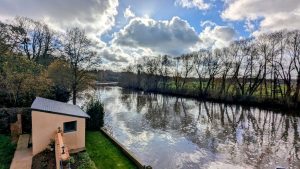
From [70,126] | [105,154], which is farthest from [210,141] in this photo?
[70,126]

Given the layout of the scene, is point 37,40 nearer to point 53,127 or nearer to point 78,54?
point 78,54

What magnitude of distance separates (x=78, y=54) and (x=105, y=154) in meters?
15.9

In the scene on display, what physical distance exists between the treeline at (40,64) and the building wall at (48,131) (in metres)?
8.00

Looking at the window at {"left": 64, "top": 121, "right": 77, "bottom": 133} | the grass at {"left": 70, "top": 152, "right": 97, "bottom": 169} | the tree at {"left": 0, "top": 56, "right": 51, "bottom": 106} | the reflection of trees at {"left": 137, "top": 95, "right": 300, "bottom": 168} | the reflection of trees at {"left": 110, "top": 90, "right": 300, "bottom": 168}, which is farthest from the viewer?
the tree at {"left": 0, "top": 56, "right": 51, "bottom": 106}

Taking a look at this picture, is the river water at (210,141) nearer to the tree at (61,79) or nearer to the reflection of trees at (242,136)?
the reflection of trees at (242,136)

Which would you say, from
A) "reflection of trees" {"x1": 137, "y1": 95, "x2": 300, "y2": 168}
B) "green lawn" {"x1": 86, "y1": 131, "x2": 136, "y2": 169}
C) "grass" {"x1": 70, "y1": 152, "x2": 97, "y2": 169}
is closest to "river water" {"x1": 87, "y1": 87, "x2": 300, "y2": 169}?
"reflection of trees" {"x1": 137, "y1": 95, "x2": 300, "y2": 168}

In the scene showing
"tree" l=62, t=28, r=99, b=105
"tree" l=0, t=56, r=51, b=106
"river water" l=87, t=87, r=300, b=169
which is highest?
"tree" l=62, t=28, r=99, b=105

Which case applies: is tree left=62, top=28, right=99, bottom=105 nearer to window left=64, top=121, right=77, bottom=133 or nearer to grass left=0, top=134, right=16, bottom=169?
grass left=0, top=134, right=16, bottom=169

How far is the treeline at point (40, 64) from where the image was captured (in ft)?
56.1

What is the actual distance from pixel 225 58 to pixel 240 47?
391cm

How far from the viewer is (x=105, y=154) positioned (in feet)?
36.1

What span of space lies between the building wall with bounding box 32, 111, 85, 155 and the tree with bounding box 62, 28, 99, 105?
12816 mm

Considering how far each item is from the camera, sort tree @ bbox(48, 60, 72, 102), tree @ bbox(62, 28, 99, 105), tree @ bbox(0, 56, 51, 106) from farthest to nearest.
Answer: tree @ bbox(62, 28, 99, 105) < tree @ bbox(48, 60, 72, 102) < tree @ bbox(0, 56, 51, 106)

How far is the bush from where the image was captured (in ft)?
52.6
